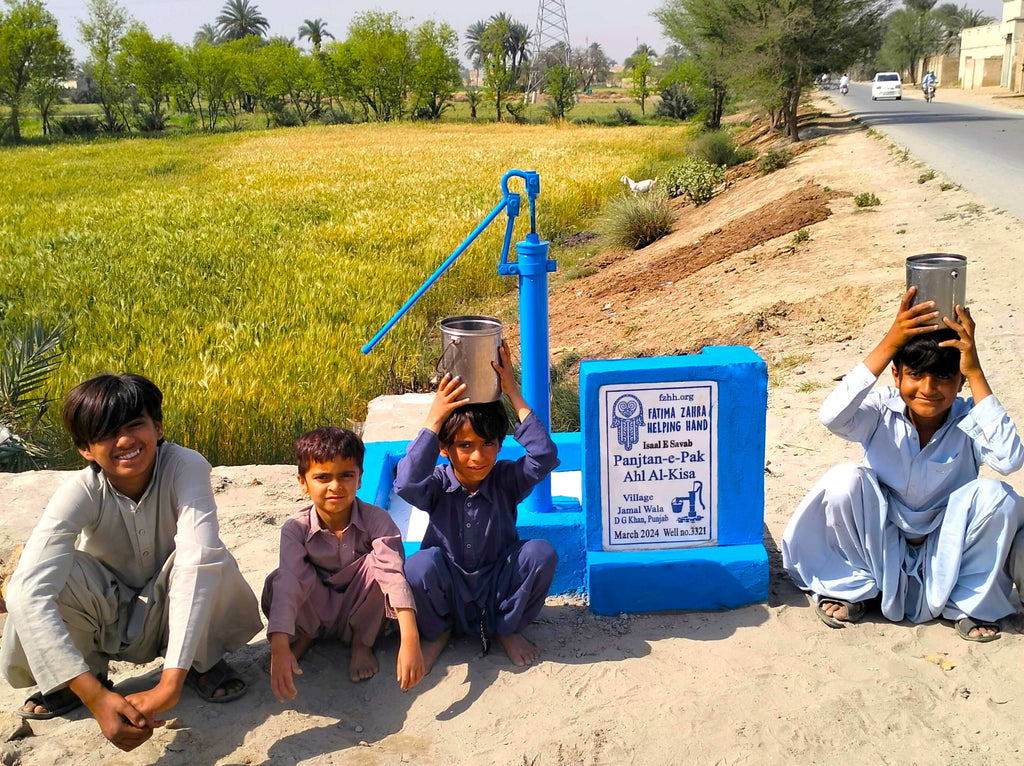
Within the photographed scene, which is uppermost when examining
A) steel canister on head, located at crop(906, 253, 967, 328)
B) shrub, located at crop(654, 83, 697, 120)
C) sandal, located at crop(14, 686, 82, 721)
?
shrub, located at crop(654, 83, 697, 120)

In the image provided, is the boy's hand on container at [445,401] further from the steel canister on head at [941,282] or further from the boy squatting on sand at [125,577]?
the steel canister on head at [941,282]

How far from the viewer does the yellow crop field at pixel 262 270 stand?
21.0 feet

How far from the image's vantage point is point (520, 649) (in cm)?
328

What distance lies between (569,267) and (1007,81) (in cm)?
4836

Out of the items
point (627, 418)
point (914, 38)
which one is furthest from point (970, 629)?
point (914, 38)

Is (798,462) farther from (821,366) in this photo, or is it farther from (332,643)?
(332,643)

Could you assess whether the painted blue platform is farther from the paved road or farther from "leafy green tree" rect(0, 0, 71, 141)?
"leafy green tree" rect(0, 0, 71, 141)

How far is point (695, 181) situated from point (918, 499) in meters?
16.5

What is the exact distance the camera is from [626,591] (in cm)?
360

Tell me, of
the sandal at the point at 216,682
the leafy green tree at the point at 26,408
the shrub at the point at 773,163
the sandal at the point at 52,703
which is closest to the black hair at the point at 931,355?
the sandal at the point at 216,682

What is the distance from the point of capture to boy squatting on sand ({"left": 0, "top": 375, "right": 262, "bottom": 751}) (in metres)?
2.77

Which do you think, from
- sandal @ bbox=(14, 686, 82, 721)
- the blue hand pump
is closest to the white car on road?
the blue hand pump

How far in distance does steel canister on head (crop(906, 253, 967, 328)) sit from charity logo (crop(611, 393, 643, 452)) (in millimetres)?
1003

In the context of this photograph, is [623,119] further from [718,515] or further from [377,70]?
[718,515]
